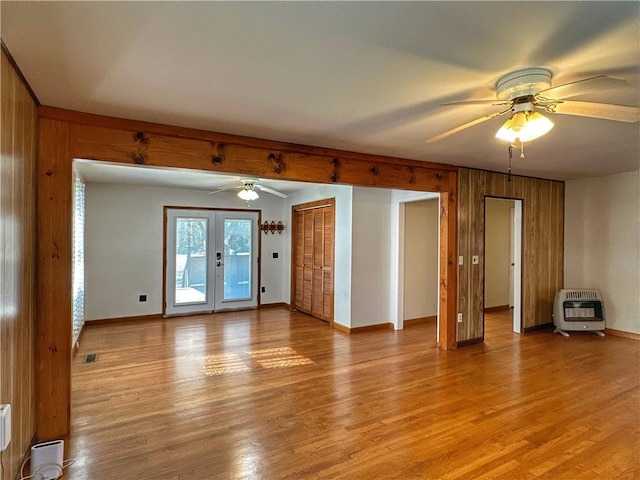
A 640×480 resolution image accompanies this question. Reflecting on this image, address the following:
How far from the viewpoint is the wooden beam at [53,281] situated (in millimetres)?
2451

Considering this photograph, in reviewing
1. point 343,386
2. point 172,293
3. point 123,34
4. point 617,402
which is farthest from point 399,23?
point 172,293

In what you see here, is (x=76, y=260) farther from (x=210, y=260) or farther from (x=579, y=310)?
(x=579, y=310)

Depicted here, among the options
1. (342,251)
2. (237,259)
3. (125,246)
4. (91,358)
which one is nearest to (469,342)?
(342,251)

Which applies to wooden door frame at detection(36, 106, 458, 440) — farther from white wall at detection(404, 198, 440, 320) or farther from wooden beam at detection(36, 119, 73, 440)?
white wall at detection(404, 198, 440, 320)

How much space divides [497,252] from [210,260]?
5.62m

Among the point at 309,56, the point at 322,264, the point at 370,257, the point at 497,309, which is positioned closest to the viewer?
the point at 309,56

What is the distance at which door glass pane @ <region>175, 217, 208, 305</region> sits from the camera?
649 centimetres

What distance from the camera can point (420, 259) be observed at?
19.3ft

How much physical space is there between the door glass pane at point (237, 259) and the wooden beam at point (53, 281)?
14.3ft

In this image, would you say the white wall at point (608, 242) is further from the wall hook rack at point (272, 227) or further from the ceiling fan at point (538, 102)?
the wall hook rack at point (272, 227)

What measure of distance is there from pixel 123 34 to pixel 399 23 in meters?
1.24

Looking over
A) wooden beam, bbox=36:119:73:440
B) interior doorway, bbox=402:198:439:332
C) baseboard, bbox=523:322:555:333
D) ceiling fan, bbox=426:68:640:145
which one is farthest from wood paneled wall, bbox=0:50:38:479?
baseboard, bbox=523:322:555:333

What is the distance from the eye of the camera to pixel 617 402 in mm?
3049

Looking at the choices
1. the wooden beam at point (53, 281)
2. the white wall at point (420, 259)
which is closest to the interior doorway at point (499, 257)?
the white wall at point (420, 259)
